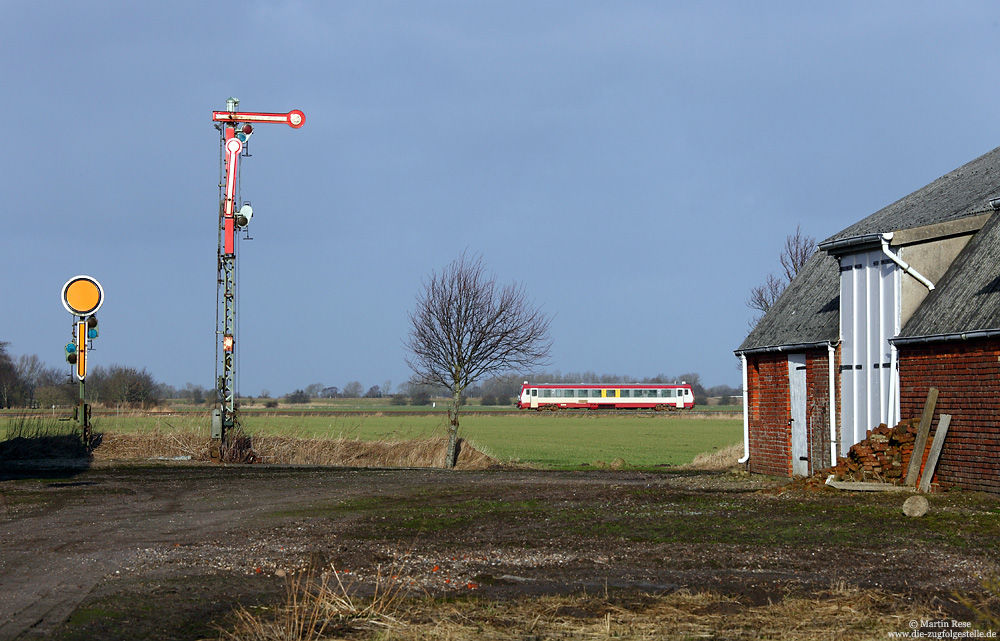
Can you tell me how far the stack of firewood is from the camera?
14.9 m

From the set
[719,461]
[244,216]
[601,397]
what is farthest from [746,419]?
[601,397]

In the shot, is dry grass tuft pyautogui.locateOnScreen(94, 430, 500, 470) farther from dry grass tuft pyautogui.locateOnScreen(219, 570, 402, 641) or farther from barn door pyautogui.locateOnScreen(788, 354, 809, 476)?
dry grass tuft pyautogui.locateOnScreen(219, 570, 402, 641)

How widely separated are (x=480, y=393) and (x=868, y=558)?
163194 mm

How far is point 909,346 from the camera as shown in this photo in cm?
1523

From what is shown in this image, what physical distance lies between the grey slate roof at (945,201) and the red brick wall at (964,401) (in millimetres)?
2601

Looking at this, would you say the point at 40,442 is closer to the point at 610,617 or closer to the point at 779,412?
the point at 779,412

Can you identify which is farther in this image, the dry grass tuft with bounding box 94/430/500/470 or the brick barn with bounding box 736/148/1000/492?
the dry grass tuft with bounding box 94/430/500/470

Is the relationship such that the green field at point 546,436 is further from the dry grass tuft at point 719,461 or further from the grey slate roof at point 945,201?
the grey slate roof at point 945,201

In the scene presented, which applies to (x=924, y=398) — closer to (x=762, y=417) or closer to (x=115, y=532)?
(x=762, y=417)

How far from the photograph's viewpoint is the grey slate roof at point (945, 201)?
16.5m

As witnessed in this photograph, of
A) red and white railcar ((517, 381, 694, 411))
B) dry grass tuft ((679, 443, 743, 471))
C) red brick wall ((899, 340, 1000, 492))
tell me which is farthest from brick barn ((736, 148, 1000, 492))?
red and white railcar ((517, 381, 694, 411))

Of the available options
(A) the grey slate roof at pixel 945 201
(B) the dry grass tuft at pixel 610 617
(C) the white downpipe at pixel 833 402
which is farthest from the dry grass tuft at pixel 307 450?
(B) the dry grass tuft at pixel 610 617

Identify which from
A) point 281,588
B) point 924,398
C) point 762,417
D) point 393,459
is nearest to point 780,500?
point 924,398

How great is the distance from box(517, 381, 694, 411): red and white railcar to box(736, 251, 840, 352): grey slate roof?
69622 millimetres
